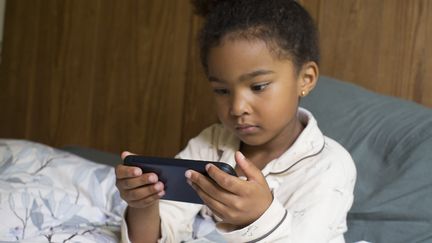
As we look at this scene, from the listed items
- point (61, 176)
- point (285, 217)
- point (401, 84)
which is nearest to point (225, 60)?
point (285, 217)

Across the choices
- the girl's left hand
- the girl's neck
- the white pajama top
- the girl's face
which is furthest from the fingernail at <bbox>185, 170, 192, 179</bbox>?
the girl's neck

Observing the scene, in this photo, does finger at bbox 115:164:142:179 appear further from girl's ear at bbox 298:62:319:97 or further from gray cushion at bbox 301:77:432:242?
gray cushion at bbox 301:77:432:242

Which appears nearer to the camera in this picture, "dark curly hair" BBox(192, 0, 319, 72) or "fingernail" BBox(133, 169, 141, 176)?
"fingernail" BBox(133, 169, 141, 176)

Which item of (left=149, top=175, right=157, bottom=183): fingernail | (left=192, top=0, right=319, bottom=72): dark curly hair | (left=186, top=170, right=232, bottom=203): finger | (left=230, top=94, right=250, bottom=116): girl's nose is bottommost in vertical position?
(left=149, top=175, right=157, bottom=183): fingernail

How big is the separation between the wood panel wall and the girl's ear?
19.8 inches

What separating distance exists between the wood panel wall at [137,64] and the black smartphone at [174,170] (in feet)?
2.84

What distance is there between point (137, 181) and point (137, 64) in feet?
3.84

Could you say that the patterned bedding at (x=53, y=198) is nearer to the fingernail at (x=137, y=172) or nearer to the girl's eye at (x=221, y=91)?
the fingernail at (x=137, y=172)

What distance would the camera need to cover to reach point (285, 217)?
0.80 metres

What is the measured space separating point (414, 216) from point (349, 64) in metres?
0.61

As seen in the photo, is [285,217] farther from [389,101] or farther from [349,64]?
[349,64]

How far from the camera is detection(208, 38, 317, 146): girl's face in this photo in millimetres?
939

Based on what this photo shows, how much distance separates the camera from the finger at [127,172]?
81cm

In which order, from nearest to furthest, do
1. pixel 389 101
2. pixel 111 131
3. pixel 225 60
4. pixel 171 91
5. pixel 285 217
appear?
1. pixel 285 217
2. pixel 225 60
3. pixel 389 101
4. pixel 171 91
5. pixel 111 131
